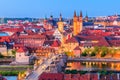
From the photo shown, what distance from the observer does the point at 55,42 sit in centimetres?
3872

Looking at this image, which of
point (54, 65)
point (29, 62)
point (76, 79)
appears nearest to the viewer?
point (76, 79)

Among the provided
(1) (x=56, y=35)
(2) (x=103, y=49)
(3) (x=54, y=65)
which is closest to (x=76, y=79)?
(3) (x=54, y=65)

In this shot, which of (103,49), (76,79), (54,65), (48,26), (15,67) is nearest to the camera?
(76,79)

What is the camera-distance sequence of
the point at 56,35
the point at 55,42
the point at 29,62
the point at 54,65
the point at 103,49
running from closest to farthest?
the point at 54,65 < the point at 29,62 < the point at 103,49 < the point at 55,42 < the point at 56,35

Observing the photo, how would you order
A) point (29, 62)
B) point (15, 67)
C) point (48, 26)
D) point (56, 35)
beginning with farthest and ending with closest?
1. point (48, 26)
2. point (56, 35)
3. point (29, 62)
4. point (15, 67)

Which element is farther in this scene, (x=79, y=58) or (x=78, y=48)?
(x=78, y=48)

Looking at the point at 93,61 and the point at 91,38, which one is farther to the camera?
the point at 91,38

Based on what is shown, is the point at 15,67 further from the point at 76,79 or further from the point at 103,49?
the point at 76,79

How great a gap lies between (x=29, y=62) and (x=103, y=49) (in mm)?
5549

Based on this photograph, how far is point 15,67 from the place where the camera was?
2948cm

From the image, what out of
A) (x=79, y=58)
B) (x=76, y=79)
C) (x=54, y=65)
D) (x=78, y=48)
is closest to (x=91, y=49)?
(x=78, y=48)

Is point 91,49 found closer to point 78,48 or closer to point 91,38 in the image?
point 78,48

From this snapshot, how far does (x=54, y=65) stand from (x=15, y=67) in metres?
4.44

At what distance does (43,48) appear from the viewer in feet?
121
